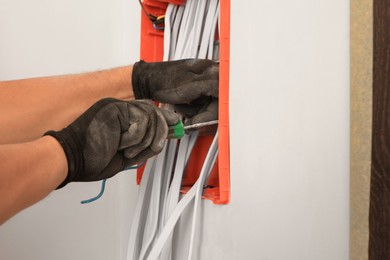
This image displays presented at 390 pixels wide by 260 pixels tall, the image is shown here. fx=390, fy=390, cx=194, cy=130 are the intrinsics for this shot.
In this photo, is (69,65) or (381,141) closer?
(381,141)

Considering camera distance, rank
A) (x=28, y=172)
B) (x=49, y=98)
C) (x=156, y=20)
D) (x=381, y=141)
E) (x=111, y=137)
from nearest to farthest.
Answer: (x=381, y=141)
(x=28, y=172)
(x=111, y=137)
(x=49, y=98)
(x=156, y=20)

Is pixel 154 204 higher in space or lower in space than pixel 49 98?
lower

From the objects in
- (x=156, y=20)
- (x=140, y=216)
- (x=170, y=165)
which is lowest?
(x=140, y=216)

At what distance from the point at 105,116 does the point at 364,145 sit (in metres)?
0.47

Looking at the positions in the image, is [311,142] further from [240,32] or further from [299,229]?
[240,32]

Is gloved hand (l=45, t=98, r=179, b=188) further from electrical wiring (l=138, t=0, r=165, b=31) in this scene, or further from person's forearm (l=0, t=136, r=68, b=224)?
electrical wiring (l=138, t=0, r=165, b=31)

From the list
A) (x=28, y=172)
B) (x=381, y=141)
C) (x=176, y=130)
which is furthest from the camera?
(x=176, y=130)

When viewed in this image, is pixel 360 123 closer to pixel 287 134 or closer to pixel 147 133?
→ pixel 287 134

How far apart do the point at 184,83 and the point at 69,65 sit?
51 centimetres

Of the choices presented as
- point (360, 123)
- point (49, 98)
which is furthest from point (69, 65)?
point (360, 123)

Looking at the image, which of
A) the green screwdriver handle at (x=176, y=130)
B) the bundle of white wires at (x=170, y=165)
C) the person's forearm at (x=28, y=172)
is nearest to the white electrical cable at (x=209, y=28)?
the bundle of white wires at (x=170, y=165)

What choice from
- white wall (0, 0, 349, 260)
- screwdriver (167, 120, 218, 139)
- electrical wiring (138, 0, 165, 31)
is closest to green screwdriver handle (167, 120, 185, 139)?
screwdriver (167, 120, 218, 139)

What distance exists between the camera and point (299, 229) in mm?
631

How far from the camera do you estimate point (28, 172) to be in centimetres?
62
